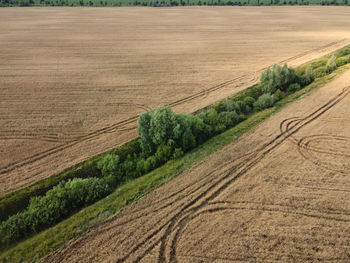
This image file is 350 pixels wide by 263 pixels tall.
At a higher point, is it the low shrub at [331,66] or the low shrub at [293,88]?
the low shrub at [331,66]

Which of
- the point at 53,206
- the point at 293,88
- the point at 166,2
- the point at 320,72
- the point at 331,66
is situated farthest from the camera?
the point at 166,2

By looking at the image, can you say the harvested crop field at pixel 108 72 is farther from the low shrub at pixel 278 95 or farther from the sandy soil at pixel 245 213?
the sandy soil at pixel 245 213

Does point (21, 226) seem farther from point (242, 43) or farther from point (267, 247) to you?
point (242, 43)

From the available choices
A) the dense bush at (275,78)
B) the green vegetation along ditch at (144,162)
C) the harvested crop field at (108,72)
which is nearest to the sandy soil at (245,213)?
the green vegetation along ditch at (144,162)

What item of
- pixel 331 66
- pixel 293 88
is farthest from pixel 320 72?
pixel 293 88

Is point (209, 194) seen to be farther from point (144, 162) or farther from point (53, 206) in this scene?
point (53, 206)
